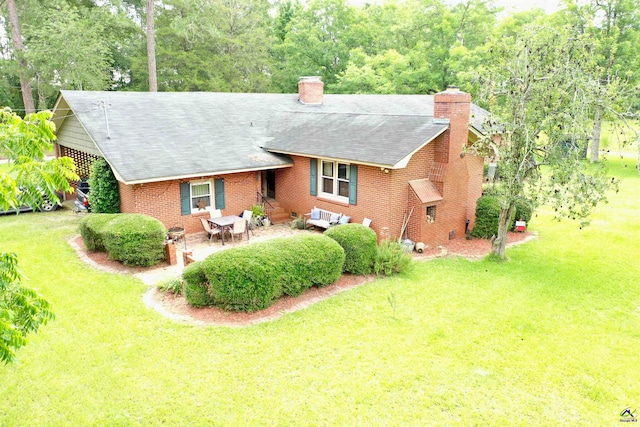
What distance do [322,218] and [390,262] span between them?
4556 millimetres

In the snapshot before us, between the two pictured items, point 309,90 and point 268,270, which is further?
point 309,90

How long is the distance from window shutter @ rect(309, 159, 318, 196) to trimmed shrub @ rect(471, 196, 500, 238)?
5692 millimetres

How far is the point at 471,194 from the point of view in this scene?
55.7ft

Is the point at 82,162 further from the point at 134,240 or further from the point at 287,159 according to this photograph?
the point at 134,240


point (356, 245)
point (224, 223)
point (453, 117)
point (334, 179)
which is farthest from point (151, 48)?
point (356, 245)

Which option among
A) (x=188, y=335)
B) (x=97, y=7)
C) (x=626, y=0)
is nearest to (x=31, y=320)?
(x=188, y=335)

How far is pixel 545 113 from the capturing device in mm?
11695

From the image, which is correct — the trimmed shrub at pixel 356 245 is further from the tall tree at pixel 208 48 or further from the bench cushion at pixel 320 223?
the tall tree at pixel 208 48

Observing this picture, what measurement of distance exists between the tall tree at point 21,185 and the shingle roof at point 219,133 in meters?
9.15

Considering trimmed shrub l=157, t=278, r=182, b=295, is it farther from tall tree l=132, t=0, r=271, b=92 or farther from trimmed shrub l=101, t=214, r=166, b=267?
tall tree l=132, t=0, r=271, b=92

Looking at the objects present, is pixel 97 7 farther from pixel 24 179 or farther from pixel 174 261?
pixel 24 179

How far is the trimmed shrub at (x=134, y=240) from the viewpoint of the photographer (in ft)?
39.0

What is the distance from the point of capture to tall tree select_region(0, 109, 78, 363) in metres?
4.34

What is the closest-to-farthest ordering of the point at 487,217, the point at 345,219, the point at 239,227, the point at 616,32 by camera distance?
the point at 239,227 → the point at 345,219 → the point at 487,217 → the point at 616,32
